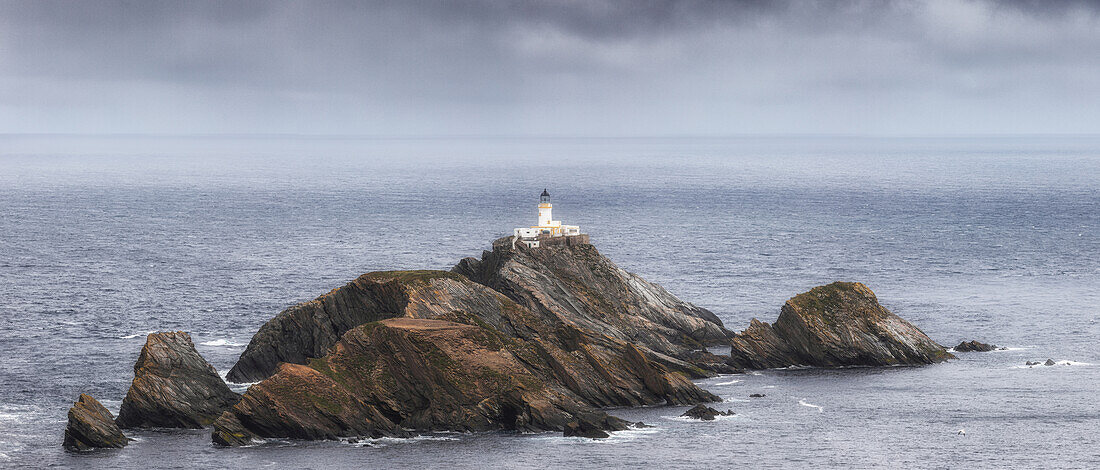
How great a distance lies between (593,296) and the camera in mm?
117312

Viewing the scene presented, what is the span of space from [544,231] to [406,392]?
128 ft

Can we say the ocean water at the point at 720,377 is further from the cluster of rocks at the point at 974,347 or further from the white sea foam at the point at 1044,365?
the cluster of rocks at the point at 974,347

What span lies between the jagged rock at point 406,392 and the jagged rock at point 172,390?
15.4ft

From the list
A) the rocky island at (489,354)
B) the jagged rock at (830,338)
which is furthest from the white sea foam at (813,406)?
the jagged rock at (830,338)

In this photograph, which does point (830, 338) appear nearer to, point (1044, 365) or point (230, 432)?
point (1044, 365)

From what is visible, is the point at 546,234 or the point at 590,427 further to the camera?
the point at 546,234

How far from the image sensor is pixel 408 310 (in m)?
98.6

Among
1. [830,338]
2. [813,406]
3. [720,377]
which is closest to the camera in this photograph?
[813,406]

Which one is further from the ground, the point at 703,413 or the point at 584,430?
the point at 703,413

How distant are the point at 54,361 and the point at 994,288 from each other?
10830cm

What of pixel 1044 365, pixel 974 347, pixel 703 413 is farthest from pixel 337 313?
pixel 1044 365

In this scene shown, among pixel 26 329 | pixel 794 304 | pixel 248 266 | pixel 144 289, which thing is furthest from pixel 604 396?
pixel 248 266

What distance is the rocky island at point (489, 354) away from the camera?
88000 millimetres

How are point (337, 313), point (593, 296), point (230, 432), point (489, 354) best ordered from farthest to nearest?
point (593, 296) → point (337, 313) → point (489, 354) → point (230, 432)
